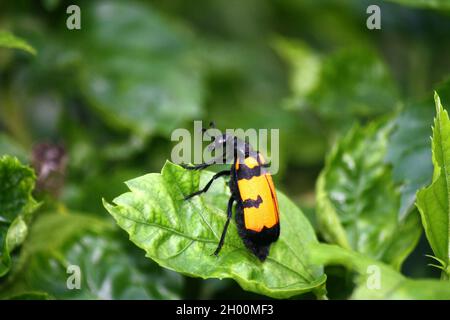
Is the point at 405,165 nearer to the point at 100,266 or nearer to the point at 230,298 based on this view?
the point at 230,298

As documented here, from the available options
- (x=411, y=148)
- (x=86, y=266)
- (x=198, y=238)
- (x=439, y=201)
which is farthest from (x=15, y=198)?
(x=411, y=148)

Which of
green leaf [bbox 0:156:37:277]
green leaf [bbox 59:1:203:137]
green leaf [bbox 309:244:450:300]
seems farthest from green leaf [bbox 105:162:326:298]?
green leaf [bbox 59:1:203:137]

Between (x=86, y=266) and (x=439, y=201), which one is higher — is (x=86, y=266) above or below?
below

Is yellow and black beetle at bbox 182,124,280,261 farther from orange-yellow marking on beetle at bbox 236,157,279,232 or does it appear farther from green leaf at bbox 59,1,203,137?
green leaf at bbox 59,1,203,137

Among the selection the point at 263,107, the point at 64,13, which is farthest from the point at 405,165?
the point at 64,13

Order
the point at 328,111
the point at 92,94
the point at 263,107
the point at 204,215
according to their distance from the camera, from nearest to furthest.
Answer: the point at 204,215
the point at 328,111
the point at 92,94
the point at 263,107

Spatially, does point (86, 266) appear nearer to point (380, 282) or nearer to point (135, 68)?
point (380, 282)
